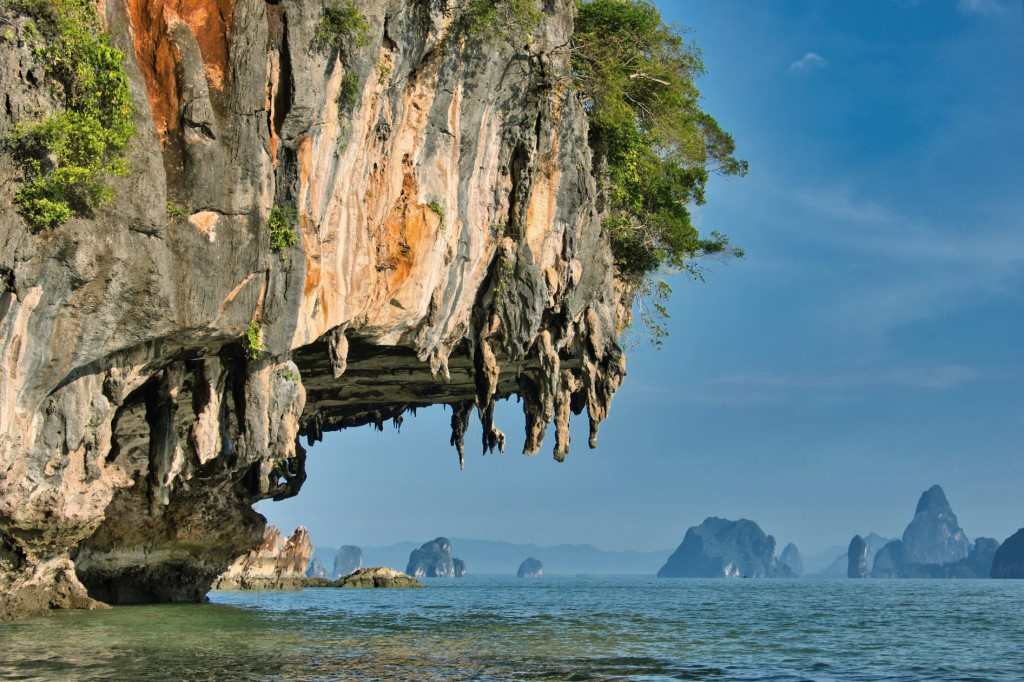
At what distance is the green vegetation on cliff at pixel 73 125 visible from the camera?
48.8ft

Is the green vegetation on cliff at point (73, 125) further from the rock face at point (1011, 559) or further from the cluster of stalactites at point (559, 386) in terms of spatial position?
the rock face at point (1011, 559)

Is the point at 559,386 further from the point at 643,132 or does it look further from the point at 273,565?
the point at 273,565

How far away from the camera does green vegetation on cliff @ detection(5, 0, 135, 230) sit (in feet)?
48.8

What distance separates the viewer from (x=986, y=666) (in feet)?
65.6

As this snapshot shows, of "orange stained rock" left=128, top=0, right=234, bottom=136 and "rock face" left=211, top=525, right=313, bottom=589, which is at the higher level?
"orange stained rock" left=128, top=0, right=234, bottom=136

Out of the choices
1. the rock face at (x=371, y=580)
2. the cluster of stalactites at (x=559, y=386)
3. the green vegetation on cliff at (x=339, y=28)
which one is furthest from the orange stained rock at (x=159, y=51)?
the rock face at (x=371, y=580)

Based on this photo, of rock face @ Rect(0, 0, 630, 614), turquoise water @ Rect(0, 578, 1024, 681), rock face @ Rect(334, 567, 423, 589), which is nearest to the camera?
turquoise water @ Rect(0, 578, 1024, 681)

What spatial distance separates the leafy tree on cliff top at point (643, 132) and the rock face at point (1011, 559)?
177 m

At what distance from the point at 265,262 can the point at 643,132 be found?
14913 millimetres

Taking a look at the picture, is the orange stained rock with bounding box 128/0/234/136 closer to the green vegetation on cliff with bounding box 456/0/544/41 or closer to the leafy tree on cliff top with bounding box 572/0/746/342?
the green vegetation on cliff with bounding box 456/0/544/41

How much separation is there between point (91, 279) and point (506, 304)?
11.5 metres

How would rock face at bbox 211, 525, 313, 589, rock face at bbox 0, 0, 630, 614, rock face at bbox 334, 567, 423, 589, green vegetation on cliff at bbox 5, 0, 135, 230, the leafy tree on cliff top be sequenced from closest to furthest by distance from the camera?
green vegetation on cliff at bbox 5, 0, 135, 230 → rock face at bbox 0, 0, 630, 614 → the leafy tree on cliff top → rock face at bbox 211, 525, 313, 589 → rock face at bbox 334, 567, 423, 589

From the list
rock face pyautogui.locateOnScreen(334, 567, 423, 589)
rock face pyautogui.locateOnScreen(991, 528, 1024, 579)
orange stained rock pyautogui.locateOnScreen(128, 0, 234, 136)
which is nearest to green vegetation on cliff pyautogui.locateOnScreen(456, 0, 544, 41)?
orange stained rock pyautogui.locateOnScreen(128, 0, 234, 136)

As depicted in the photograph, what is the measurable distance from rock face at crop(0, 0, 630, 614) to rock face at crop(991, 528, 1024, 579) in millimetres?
179464
